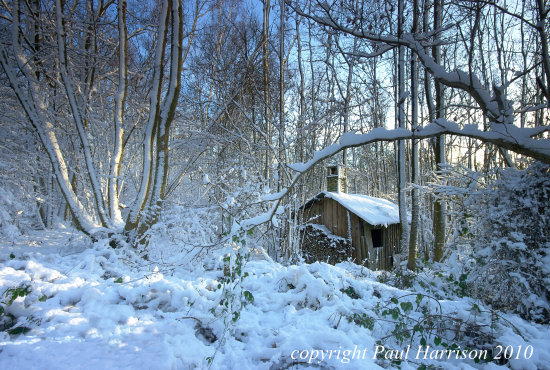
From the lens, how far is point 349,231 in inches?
456

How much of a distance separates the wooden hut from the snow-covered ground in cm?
805

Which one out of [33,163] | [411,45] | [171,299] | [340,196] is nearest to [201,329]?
[171,299]

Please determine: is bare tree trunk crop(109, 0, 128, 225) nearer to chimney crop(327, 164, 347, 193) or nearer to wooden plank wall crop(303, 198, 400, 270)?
wooden plank wall crop(303, 198, 400, 270)

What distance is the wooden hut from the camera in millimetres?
11297

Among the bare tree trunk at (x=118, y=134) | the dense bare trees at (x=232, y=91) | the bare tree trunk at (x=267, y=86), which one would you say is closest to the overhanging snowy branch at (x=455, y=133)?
the dense bare trees at (x=232, y=91)

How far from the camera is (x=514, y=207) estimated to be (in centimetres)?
321

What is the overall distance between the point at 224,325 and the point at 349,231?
9.97m

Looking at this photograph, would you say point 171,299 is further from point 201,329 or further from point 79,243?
point 79,243

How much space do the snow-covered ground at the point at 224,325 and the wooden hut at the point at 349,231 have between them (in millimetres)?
8045

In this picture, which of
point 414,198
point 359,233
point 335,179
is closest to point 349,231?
point 359,233

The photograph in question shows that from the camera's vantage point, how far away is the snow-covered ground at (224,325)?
1.90 metres

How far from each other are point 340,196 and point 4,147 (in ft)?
35.3

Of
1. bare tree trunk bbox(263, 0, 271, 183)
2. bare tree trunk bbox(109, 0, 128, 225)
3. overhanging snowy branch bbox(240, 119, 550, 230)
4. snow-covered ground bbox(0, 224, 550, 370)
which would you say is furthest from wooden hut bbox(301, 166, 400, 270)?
overhanging snowy branch bbox(240, 119, 550, 230)

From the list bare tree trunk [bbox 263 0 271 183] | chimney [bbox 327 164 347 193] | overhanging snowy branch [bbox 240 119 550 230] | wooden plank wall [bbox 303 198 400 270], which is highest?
bare tree trunk [bbox 263 0 271 183]
